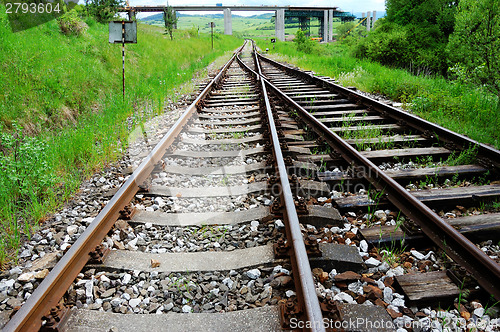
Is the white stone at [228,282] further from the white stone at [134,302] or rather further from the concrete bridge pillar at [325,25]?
the concrete bridge pillar at [325,25]

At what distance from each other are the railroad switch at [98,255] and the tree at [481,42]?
254 inches

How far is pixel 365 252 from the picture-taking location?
7.78 feet

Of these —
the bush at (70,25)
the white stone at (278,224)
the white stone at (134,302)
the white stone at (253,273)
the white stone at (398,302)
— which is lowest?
the white stone at (134,302)

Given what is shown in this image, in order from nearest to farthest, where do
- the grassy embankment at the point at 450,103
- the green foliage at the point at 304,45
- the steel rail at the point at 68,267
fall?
the steel rail at the point at 68,267 < the grassy embankment at the point at 450,103 < the green foliage at the point at 304,45

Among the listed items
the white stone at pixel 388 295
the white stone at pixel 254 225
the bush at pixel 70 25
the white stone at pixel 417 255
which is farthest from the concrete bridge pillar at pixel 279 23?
the white stone at pixel 388 295

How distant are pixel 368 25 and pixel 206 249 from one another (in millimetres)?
103463

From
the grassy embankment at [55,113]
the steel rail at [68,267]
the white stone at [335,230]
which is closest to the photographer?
the steel rail at [68,267]

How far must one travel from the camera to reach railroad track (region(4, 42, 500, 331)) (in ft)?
6.09

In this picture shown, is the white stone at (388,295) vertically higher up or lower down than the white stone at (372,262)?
lower down

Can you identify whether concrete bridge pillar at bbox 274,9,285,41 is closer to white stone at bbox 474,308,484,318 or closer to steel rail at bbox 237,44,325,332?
steel rail at bbox 237,44,325,332

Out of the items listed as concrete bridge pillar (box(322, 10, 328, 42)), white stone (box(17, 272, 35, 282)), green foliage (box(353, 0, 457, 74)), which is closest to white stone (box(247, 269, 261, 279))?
white stone (box(17, 272, 35, 282))

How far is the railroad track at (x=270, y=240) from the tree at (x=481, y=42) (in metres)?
2.87

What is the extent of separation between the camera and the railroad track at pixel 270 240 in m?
1.86

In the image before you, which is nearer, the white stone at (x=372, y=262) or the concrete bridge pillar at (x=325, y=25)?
the white stone at (x=372, y=262)
